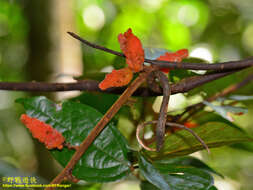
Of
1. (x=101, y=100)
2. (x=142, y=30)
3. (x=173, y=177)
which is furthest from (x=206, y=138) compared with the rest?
(x=142, y=30)

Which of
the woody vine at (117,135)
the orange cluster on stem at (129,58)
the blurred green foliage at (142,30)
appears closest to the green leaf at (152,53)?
the woody vine at (117,135)

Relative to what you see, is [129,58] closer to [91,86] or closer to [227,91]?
[91,86]

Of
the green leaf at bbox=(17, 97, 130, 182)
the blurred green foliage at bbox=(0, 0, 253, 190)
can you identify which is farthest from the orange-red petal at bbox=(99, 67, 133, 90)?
the blurred green foliage at bbox=(0, 0, 253, 190)

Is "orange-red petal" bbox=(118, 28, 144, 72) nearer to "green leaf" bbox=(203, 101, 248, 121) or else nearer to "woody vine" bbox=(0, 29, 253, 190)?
"woody vine" bbox=(0, 29, 253, 190)

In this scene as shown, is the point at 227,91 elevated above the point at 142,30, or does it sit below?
below

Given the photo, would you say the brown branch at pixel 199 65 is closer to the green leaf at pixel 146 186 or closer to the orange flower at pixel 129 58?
the orange flower at pixel 129 58

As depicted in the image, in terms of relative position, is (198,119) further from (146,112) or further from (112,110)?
(112,110)
